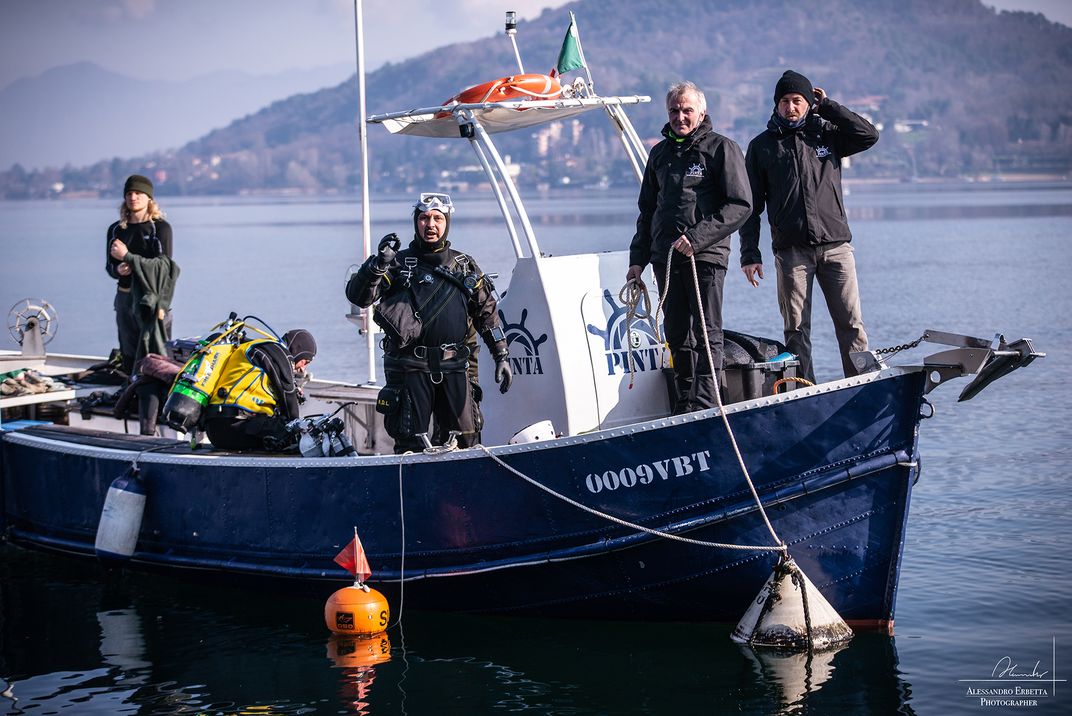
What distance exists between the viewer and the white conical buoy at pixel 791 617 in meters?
7.41

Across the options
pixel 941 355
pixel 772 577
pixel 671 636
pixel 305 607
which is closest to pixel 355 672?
pixel 305 607

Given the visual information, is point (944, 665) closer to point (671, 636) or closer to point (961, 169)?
point (671, 636)

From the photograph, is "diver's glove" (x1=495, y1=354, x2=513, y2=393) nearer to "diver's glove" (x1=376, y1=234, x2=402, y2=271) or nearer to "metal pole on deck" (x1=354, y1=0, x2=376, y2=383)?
"diver's glove" (x1=376, y1=234, x2=402, y2=271)

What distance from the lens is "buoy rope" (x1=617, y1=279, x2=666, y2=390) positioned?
783 centimetres

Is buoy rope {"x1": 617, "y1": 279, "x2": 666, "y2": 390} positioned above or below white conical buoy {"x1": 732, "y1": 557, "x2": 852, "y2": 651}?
above

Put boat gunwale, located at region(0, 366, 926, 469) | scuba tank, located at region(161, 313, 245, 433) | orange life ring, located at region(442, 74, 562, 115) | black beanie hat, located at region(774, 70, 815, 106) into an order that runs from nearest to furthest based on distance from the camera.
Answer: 1. boat gunwale, located at region(0, 366, 926, 469)
2. black beanie hat, located at region(774, 70, 815, 106)
3. orange life ring, located at region(442, 74, 562, 115)
4. scuba tank, located at region(161, 313, 245, 433)

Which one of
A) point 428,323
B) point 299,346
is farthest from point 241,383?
point 428,323

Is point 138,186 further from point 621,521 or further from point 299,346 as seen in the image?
point 621,521

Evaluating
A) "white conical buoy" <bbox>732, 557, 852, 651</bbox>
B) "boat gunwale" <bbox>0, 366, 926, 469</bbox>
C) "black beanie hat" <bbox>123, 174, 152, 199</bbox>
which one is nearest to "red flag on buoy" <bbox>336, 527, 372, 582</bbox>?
"boat gunwale" <bbox>0, 366, 926, 469</bbox>

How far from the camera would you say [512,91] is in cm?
848

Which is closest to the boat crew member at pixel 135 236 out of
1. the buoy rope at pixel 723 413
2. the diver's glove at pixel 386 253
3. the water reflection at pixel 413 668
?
the water reflection at pixel 413 668

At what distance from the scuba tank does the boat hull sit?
11.8 inches

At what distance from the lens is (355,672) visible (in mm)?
7926

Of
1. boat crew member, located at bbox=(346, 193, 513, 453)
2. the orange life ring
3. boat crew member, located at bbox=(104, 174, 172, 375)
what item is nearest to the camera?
boat crew member, located at bbox=(346, 193, 513, 453)
